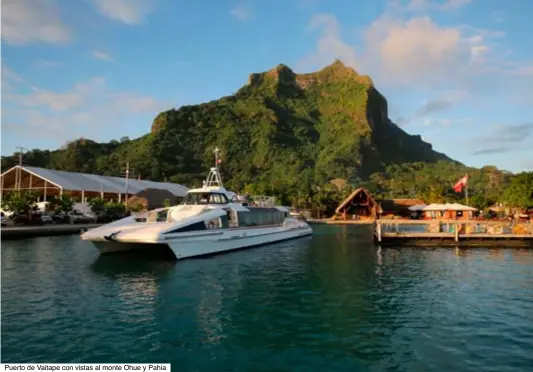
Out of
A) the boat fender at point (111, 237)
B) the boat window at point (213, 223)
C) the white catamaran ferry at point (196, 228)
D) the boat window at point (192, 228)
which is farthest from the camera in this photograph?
the boat window at point (213, 223)

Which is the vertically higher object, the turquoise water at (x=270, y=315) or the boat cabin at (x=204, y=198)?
the boat cabin at (x=204, y=198)

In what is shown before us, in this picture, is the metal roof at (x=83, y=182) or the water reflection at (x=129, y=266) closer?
the water reflection at (x=129, y=266)


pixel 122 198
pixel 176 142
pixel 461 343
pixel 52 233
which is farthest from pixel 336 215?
pixel 176 142

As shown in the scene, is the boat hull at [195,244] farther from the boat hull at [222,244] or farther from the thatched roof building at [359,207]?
the thatched roof building at [359,207]

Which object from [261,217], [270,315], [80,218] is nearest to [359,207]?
[261,217]

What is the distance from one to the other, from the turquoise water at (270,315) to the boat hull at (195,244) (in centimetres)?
120

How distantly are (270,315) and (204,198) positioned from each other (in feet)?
66.3

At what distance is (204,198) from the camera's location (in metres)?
34.3

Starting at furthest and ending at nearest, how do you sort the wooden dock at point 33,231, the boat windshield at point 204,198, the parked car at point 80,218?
the parked car at point 80,218 < the wooden dock at point 33,231 < the boat windshield at point 204,198

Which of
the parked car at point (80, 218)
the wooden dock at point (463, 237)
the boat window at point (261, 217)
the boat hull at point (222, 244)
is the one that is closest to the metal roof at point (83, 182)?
the parked car at point (80, 218)

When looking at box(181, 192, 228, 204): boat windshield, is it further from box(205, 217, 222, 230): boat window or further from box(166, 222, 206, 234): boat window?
box(166, 222, 206, 234): boat window

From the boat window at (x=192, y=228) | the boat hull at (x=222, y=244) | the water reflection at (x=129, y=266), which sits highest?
the boat window at (x=192, y=228)

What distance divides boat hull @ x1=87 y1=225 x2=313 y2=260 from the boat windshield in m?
3.01

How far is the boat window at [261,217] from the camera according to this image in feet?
119
